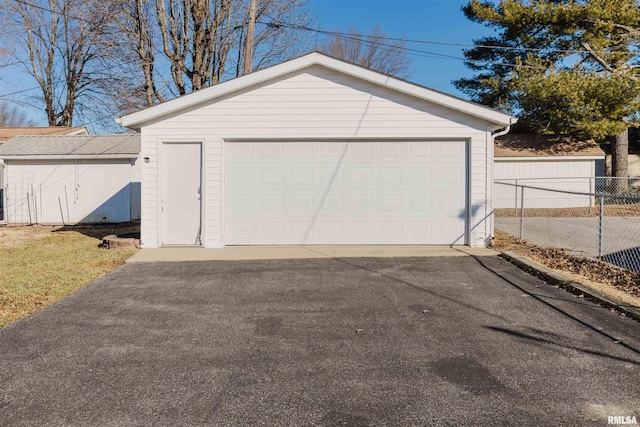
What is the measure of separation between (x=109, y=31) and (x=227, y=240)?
15164 millimetres

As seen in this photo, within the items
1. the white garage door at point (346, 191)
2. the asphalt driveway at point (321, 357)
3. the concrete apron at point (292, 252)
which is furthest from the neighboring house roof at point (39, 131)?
the asphalt driveway at point (321, 357)

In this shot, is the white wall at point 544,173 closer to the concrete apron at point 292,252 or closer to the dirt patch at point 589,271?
the dirt patch at point 589,271

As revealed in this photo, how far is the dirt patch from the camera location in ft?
18.4

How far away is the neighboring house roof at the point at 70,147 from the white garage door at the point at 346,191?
7.11m

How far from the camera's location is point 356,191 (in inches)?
369

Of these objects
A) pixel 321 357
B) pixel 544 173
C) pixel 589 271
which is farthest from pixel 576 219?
pixel 321 357

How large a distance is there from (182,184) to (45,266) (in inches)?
117

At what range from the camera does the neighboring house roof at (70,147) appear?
14570 millimetres

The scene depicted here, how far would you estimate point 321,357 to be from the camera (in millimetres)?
3715

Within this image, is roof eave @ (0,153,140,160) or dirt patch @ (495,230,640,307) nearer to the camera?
dirt patch @ (495,230,640,307)

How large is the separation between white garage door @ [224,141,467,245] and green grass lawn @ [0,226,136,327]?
9.12ft

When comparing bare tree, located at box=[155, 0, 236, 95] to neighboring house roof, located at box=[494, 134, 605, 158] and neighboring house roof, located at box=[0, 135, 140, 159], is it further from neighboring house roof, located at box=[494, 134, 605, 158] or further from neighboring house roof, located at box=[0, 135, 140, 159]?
neighboring house roof, located at box=[494, 134, 605, 158]

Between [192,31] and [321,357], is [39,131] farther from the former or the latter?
[321,357]

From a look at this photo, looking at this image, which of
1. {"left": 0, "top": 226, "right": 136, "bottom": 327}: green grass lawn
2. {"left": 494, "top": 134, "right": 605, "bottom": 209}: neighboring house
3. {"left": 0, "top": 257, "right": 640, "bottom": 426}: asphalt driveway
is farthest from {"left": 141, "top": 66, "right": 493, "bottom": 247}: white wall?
{"left": 494, "top": 134, "right": 605, "bottom": 209}: neighboring house
